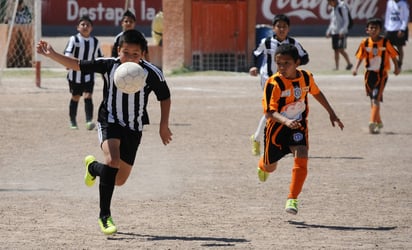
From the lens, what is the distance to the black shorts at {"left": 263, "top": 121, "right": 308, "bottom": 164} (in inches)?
346

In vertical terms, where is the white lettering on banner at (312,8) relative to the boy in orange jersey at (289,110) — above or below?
below

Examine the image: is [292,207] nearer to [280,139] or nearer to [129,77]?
[280,139]

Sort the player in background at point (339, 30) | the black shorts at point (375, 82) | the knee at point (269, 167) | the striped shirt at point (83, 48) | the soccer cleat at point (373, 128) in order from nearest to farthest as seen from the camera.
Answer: the knee at point (269, 167)
the soccer cleat at point (373, 128)
the black shorts at point (375, 82)
the striped shirt at point (83, 48)
the player in background at point (339, 30)

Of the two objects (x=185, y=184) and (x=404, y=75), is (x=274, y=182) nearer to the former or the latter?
(x=185, y=184)

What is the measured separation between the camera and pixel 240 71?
24.3 m

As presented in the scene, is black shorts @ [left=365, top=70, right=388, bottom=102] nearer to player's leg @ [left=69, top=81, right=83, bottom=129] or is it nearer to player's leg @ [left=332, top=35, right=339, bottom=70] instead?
player's leg @ [left=69, top=81, right=83, bottom=129]

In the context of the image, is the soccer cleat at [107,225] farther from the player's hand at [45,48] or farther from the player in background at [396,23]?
the player in background at [396,23]

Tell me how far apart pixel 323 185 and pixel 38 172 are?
3041mm

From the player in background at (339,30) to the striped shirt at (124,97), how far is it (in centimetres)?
1732

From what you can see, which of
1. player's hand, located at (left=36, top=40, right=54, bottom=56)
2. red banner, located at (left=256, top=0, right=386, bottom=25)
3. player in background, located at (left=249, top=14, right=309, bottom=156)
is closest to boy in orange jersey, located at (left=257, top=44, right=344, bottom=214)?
player's hand, located at (left=36, top=40, right=54, bottom=56)

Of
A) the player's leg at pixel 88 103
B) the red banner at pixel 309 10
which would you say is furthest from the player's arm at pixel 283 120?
the red banner at pixel 309 10

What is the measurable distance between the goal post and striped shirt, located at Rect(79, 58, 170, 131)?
40.6ft

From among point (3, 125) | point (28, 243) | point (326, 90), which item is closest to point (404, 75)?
point (326, 90)

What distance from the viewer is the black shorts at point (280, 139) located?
8.78 metres
